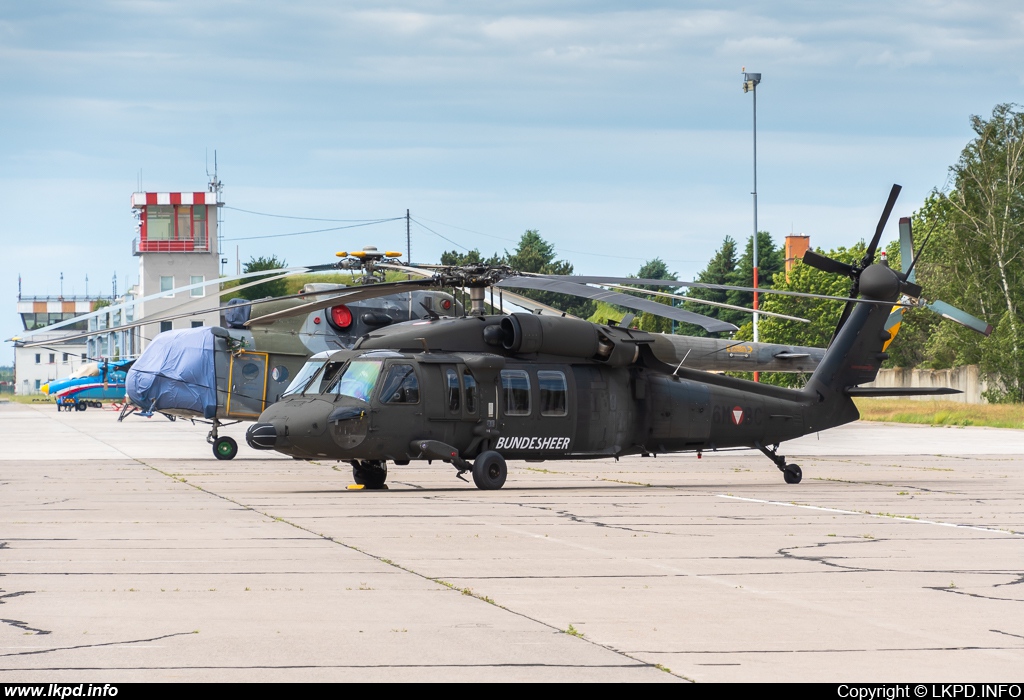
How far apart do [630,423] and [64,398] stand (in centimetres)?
6732

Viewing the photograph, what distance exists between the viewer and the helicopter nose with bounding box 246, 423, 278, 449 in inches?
670

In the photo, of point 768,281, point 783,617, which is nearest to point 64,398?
point 768,281

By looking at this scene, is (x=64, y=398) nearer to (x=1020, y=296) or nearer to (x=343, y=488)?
(x=1020, y=296)

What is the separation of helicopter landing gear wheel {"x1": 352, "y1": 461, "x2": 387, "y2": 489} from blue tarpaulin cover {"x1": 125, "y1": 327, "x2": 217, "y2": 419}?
26.2ft

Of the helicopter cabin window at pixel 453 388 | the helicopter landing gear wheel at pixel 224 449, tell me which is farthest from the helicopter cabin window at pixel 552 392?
the helicopter landing gear wheel at pixel 224 449

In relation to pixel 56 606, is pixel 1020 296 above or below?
above

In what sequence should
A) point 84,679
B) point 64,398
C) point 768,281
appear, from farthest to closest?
point 768,281 < point 64,398 < point 84,679

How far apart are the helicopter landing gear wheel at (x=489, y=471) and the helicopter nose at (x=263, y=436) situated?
3079 millimetres

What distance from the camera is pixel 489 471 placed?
61.1 ft

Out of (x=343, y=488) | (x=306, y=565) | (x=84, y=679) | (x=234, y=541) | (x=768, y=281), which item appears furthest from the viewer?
(x=768, y=281)

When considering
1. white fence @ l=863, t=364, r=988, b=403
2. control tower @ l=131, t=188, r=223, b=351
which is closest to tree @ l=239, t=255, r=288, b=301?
control tower @ l=131, t=188, r=223, b=351

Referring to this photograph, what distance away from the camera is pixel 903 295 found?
2184cm

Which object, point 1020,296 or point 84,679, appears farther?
point 1020,296

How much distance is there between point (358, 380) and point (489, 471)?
235 cm
